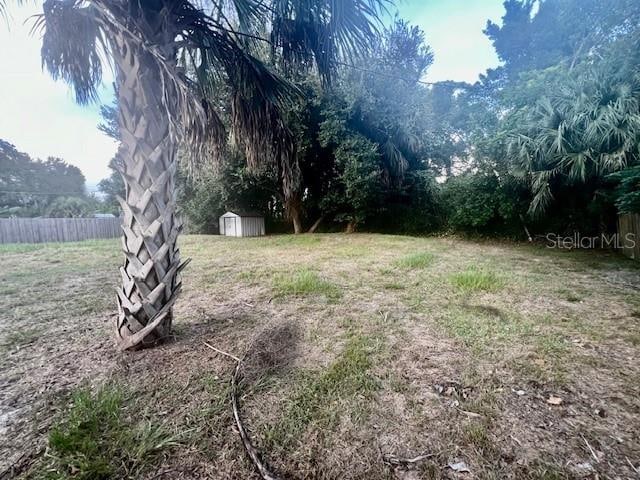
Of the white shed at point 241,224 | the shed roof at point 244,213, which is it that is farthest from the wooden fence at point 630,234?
the shed roof at point 244,213

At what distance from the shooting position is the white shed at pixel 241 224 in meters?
11.1

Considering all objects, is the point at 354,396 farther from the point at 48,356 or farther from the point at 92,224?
the point at 92,224

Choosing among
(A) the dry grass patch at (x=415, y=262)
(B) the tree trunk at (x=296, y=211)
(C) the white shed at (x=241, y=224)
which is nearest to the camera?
(A) the dry grass patch at (x=415, y=262)

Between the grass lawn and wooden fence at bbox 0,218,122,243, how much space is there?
9.41 metres

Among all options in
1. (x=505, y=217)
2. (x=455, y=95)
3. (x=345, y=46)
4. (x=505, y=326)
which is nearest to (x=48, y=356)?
(x=345, y=46)

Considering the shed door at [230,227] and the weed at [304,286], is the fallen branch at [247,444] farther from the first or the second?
the shed door at [230,227]

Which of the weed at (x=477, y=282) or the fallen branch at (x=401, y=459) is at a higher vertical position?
the weed at (x=477, y=282)

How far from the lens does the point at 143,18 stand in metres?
1.64

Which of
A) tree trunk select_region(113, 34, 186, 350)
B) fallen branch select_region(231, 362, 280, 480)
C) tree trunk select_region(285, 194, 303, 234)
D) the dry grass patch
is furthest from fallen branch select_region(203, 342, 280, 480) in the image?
tree trunk select_region(285, 194, 303, 234)

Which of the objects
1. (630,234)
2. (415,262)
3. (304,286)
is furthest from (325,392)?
(630,234)

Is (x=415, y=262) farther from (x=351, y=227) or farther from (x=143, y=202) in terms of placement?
(x=351, y=227)

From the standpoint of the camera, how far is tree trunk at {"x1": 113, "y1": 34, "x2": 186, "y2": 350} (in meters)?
1.67

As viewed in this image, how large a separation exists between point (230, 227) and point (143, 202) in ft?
33.7

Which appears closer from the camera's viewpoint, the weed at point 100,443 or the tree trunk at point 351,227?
the weed at point 100,443
